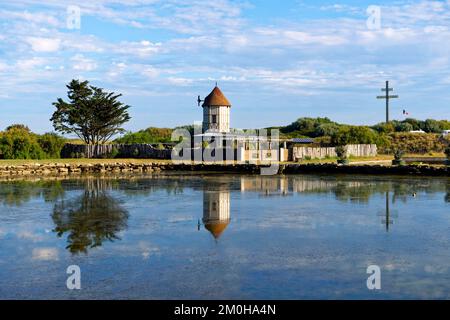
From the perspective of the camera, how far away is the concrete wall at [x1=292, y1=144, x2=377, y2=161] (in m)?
48.2

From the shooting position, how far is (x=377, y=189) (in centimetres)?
2561

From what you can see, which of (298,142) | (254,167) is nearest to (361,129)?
(298,142)

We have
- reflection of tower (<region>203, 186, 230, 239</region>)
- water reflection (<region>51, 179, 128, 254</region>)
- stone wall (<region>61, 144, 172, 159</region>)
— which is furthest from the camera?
stone wall (<region>61, 144, 172, 159</region>)

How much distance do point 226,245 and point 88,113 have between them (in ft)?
167

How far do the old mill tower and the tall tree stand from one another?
9314 mm

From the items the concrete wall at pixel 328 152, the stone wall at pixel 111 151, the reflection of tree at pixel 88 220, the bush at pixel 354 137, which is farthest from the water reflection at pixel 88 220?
the bush at pixel 354 137

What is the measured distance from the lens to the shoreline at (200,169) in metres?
35.4

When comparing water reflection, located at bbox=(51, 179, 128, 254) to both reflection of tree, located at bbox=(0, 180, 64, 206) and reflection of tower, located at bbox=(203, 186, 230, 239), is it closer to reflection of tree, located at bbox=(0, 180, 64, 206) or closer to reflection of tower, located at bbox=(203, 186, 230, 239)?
reflection of tree, located at bbox=(0, 180, 64, 206)

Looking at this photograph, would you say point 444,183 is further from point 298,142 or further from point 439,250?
point 298,142

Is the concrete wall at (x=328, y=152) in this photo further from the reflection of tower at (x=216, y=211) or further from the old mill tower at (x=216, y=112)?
the reflection of tower at (x=216, y=211)

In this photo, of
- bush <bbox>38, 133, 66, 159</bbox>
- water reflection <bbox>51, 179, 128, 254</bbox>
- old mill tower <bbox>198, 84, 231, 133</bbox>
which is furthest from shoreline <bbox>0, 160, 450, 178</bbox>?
water reflection <bbox>51, 179, 128, 254</bbox>

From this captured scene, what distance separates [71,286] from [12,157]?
42.6m

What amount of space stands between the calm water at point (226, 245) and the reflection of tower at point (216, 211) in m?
0.05
